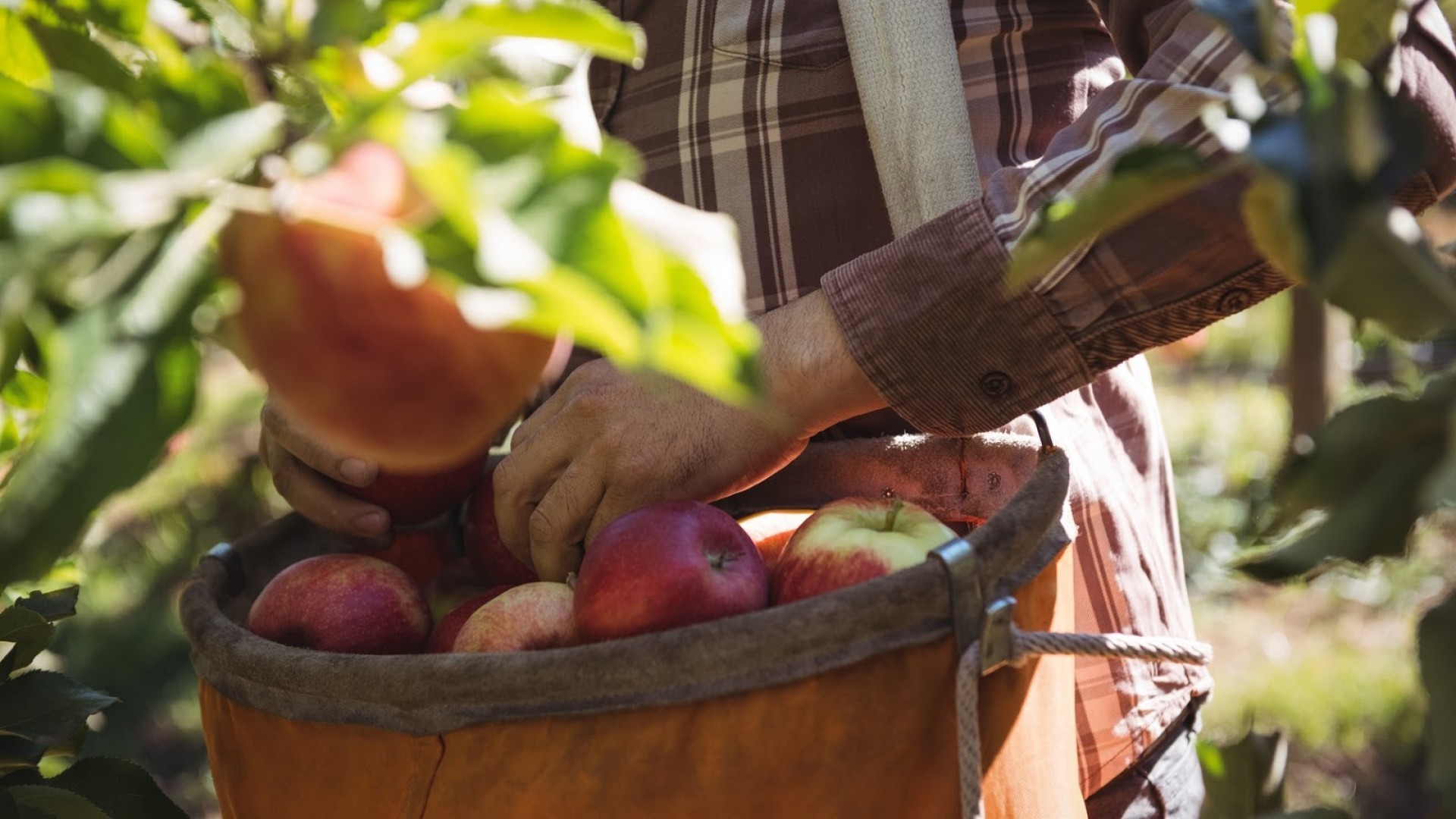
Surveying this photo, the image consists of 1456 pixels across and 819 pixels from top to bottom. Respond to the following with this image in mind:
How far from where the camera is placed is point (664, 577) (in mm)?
809

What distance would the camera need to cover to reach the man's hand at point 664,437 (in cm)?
94

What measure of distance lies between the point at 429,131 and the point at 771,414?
0.13 meters

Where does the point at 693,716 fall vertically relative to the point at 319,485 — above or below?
above

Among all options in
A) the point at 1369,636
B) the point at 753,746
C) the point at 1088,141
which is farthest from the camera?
the point at 1369,636

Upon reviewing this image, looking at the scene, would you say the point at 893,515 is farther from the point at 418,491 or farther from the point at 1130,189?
the point at 1130,189

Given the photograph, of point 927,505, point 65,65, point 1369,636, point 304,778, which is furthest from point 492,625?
point 1369,636

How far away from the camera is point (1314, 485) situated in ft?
1.46

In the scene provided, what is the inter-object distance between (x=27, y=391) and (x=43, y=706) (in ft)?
0.67

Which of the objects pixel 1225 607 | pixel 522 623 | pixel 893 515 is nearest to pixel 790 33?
pixel 893 515

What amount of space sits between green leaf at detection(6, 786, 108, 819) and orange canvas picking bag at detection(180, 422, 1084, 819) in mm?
112

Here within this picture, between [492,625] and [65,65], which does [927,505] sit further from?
[65,65]

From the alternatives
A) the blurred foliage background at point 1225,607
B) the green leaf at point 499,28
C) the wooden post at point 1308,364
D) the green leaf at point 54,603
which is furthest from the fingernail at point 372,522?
the wooden post at point 1308,364

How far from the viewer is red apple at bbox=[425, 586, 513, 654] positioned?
3.09 feet

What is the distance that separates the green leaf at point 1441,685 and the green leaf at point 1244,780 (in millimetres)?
348
